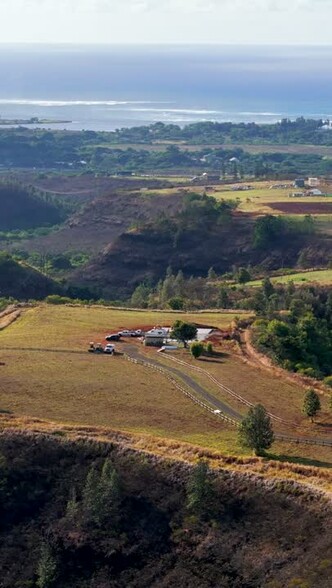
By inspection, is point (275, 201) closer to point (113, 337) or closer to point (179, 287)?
point (179, 287)

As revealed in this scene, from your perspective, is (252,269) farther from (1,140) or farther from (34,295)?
(1,140)

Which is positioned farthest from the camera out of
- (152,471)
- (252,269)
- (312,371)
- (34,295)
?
(252,269)

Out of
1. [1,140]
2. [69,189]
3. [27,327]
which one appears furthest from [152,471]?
[1,140]

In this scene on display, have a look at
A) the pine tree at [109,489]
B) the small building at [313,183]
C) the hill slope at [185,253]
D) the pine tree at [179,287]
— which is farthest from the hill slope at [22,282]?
the small building at [313,183]

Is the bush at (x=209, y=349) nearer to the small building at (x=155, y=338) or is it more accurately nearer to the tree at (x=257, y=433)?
the small building at (x=155, y=338)

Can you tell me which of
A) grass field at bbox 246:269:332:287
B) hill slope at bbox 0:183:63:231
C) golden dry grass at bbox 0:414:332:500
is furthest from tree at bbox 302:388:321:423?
hill slope at bbox 0:183:63:231

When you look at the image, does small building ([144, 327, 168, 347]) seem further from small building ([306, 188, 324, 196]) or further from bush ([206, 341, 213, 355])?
small building ([306, 188, 324, 196])
